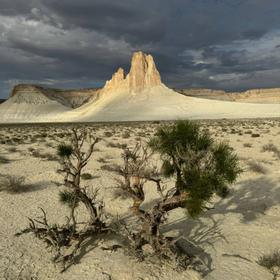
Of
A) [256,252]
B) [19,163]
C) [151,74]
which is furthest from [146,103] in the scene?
[256,252]

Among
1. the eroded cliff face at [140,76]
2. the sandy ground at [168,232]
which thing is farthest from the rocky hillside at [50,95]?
the sandy ground at [168,232]

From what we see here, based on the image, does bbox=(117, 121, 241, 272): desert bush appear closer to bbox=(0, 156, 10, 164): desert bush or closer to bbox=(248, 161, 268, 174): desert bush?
bbox=(248, 161, 268, 174): desert bush

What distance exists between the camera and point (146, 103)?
129 meters

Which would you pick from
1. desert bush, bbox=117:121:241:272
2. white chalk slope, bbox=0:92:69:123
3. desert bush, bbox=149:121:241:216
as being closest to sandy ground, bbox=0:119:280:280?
desert bush, bbox=117:121:241:272

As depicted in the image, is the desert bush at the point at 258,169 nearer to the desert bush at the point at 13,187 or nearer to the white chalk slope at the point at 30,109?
the desert bush at the point at 13,187

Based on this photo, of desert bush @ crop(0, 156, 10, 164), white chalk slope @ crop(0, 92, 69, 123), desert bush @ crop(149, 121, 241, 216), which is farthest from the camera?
white chalk slope @ crop(0, 92, 69, 123)

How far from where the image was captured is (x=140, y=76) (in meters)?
134

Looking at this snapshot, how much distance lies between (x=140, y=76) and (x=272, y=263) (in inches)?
5125

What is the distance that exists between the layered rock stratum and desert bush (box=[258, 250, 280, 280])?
104900mm

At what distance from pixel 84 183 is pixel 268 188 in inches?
239

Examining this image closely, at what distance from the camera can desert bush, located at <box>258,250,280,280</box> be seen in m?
6.53

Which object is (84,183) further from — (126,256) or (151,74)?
(151,74)

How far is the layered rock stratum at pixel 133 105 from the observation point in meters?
120

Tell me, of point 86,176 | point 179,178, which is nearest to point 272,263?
point 179,178
